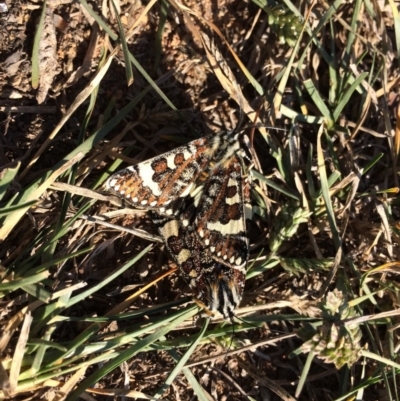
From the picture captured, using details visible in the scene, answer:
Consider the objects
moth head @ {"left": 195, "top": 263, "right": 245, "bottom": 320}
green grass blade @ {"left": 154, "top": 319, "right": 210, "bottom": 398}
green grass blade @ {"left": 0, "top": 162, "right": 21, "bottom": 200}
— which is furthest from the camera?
moth head @ {"left": 195, "top": 263, "right": 245, "bottom": 320}

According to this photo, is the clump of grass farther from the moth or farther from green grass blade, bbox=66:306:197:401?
the moth

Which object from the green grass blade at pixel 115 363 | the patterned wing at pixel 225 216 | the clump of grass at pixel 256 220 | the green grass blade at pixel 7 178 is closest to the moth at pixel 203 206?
the patterned wing at pixel 225 216

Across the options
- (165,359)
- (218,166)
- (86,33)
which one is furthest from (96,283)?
(86,33)

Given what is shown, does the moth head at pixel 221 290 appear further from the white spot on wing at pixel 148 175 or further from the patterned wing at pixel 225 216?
the white spot on wing at pixel 148 175

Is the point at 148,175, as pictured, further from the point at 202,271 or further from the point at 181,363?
the point at 181,363

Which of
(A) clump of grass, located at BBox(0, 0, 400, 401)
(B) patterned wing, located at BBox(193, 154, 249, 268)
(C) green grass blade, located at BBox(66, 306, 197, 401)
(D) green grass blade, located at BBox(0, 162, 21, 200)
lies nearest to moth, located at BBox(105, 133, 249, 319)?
(B) patterned wing, located at BBox(193, 154, 249, 268)

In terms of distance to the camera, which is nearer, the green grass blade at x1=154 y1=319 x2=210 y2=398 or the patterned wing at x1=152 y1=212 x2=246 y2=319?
the green grass blade at x1=154 y1=319 x2=210 y2=398
